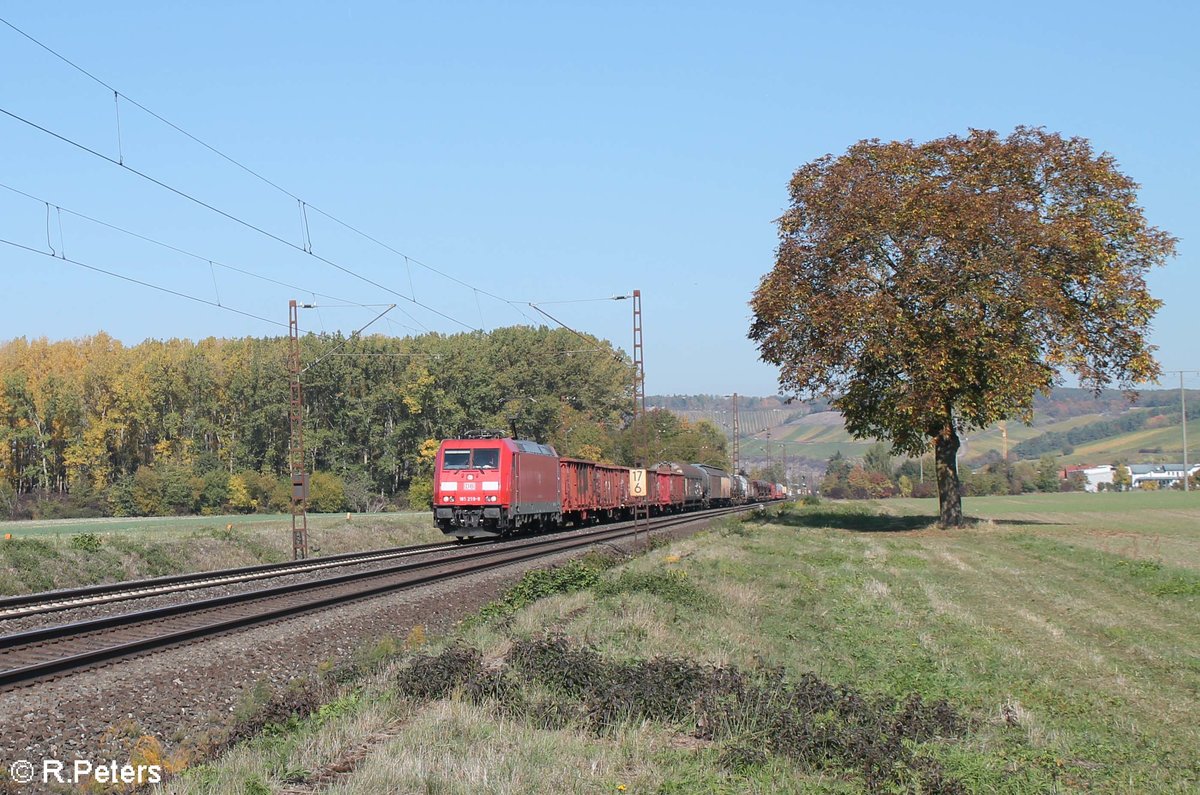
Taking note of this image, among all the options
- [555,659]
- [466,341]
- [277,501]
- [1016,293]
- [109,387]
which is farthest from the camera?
[466,341]

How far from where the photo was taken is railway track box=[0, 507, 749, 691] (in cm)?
1241

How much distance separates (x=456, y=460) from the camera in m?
37.9

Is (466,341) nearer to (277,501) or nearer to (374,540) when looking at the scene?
(277,501)

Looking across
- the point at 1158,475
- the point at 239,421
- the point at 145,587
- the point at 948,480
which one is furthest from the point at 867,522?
the point at 1158,475

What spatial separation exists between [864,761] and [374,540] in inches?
Result: 1392

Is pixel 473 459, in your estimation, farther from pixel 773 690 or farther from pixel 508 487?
pixel 773 690

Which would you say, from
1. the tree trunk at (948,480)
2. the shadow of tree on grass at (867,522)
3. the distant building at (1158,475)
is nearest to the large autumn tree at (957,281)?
the tree trunk at (948,480)

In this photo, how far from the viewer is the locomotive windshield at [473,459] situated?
3734 centimetres

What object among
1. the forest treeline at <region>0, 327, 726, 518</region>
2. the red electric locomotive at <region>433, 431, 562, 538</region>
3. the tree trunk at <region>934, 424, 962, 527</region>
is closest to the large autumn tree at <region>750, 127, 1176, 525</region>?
the tree trunk at <region>934, 424, 962, 527</region>

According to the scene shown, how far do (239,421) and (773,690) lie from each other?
95717mm

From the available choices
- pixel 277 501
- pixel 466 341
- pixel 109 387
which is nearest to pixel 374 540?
pixel 277 501

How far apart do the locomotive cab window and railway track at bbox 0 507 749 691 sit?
10543 mm

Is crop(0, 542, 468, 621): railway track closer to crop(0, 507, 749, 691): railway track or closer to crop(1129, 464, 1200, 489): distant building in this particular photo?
crop(0, 507, 749, 691): railway track

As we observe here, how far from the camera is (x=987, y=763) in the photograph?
802 cm
